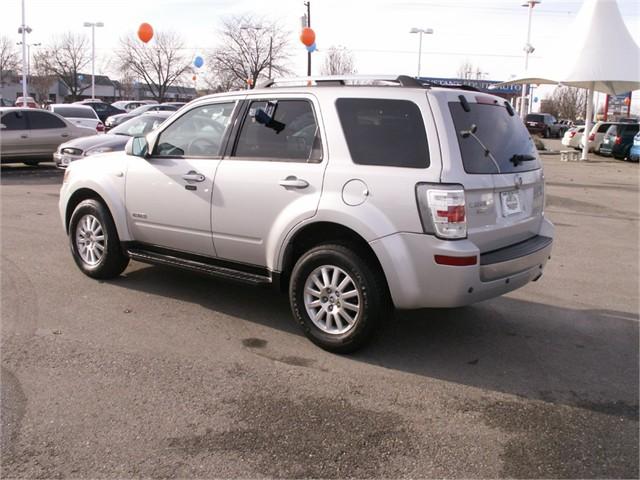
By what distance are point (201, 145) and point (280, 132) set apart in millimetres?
866

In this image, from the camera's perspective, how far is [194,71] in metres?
56.2

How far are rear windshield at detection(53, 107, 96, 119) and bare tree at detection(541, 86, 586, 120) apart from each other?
229ft

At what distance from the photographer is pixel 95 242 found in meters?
6.02

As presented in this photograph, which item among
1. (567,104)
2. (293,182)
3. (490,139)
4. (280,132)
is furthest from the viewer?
(567,104)

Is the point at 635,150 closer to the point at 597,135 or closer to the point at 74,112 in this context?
the point at 597,135

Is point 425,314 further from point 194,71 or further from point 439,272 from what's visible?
point 194,71

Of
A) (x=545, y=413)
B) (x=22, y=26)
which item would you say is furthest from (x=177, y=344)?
(x=22, y=26)

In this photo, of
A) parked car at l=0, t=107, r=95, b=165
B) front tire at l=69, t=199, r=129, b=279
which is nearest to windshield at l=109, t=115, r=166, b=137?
parked car at l=0, t=107, r=95, b=165

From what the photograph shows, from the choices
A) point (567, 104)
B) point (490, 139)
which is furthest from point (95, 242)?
point (567, 104)

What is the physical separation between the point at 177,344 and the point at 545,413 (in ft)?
8.67

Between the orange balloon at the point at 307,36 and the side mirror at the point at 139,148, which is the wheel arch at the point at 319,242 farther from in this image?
the orange balloon at the point at 307,36

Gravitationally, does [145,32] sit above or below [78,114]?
above

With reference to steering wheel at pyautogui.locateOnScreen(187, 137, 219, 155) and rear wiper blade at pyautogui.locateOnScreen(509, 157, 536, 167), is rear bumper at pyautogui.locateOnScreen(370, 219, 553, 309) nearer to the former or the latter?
rear wiper blade at pyautogui.locateOnScreen(509, 157, 536, 167)

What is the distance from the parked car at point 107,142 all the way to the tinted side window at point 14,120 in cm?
267
